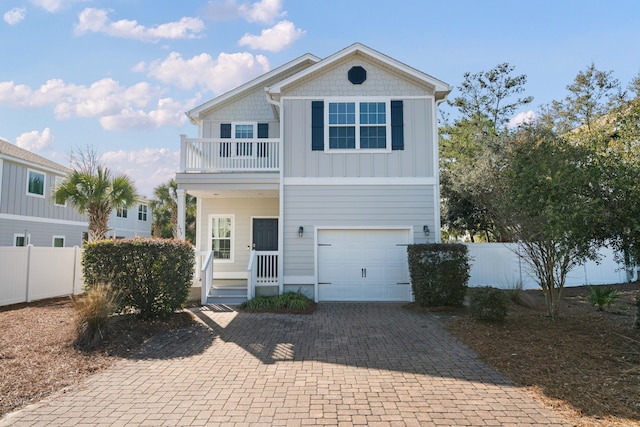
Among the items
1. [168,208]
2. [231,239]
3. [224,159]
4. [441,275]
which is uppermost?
[224,159]

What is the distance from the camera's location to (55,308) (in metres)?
10.2

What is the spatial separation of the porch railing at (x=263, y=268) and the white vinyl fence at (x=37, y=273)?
560cm

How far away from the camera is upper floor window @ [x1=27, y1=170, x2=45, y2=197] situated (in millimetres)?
18438

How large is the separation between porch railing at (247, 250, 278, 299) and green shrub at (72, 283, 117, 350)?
15.5 ft

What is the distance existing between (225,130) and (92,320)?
904 centimetres

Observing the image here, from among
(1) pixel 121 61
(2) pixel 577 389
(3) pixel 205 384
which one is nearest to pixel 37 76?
(1) pixel 121 61

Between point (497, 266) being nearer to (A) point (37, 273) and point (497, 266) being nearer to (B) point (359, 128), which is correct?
(B) point (359, 128)

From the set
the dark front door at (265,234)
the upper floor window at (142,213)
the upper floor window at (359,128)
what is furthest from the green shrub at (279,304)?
the upper floor window at (142,213)

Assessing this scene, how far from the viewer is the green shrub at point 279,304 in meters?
10.2

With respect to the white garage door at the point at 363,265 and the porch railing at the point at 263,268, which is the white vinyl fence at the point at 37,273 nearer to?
the porch railing at the point at 263,268

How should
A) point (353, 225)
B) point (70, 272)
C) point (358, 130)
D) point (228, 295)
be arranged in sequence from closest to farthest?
point (228, 295), point (353, 225), point (358, 130), point (70, 272)

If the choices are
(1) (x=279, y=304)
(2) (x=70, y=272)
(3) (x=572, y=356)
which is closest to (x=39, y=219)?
(2) (x=70, y=272)

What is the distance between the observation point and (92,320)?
6688 mm

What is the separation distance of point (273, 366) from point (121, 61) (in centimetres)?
1000
